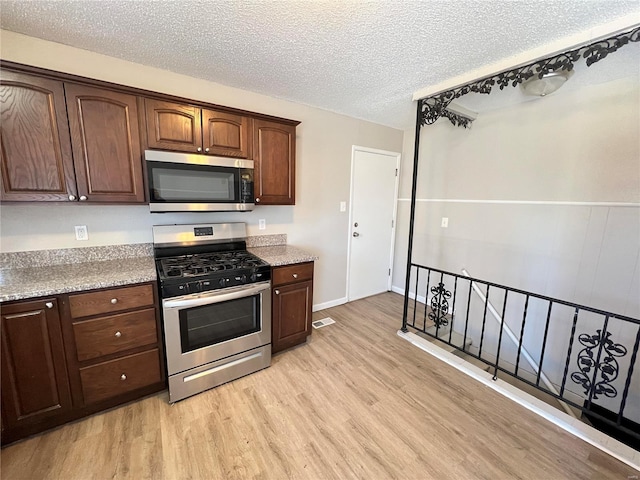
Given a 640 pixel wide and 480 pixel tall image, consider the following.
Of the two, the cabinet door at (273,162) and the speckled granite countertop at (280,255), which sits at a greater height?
the cabinet door at (273,162)

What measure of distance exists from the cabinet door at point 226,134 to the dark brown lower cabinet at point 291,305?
1.10 metres

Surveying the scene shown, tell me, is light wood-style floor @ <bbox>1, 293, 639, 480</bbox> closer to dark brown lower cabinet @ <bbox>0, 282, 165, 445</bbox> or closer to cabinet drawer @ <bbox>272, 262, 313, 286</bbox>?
dark brown lower cabinet @ <bbox>0, 282, 165, 445</bbox>

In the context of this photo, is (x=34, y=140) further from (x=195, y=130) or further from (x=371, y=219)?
(x=371, y=219)

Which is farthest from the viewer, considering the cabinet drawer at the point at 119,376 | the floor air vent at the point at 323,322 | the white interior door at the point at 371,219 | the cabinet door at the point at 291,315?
the white interior door at the point at 371,219

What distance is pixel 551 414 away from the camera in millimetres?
1837

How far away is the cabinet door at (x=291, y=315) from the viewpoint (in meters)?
2.34

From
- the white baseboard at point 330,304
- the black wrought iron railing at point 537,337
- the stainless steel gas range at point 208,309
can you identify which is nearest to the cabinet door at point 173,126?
the stainless steel gas range at point 208,309

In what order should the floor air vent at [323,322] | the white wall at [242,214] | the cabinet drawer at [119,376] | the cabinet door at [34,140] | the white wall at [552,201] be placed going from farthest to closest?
1. the floor air vent at [323,322]
2. the white wall at [552,201]
3. the white wall at [242,214]
4. the cabinet drawer at [119,376]
5. the cabinet door at [34,140]

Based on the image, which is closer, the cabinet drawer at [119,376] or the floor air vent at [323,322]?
the cabinet drawer at [119,376]

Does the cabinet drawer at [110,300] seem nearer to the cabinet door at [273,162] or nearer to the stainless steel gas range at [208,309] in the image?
the stainless steel gas range at [208,309]

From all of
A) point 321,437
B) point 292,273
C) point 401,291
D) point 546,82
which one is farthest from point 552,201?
point 321,437

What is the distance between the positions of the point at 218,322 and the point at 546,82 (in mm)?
3271

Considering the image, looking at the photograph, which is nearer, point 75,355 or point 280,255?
point 75,355

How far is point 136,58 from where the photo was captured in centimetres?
198
